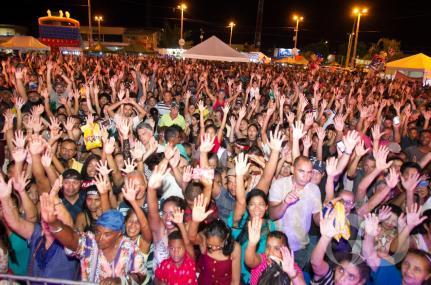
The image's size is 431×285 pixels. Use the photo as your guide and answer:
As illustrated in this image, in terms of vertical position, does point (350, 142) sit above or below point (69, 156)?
above

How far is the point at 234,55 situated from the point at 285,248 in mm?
11029

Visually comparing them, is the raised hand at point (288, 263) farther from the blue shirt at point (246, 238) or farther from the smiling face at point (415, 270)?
the smiling face at point (415, 270)

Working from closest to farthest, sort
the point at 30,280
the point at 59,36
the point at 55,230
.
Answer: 1. the point at 30,280
2. the point at 55,230
3. the point at 59,36

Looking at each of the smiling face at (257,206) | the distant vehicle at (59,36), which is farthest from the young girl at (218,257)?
the distant vehicle at (59,36)

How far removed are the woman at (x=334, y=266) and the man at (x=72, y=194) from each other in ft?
8.24

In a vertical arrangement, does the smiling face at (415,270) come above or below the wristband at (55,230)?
below

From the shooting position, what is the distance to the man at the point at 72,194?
402 centimetres

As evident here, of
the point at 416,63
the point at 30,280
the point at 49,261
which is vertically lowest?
the point at 49,261

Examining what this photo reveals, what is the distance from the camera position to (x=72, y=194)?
407cm

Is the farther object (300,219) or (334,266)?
(300,219)

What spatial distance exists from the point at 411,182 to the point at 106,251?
10.9 ft

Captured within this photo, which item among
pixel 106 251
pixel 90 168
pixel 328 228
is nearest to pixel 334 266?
pixel 328 228

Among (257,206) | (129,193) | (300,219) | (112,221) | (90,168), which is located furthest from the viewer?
(90,168)

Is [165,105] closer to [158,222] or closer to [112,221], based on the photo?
[158,222]
